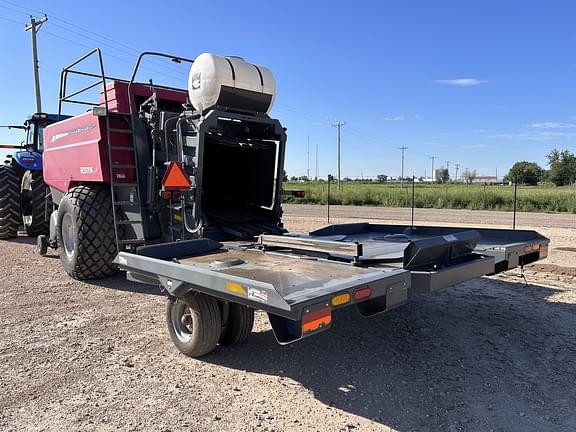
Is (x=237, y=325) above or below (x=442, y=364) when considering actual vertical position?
above

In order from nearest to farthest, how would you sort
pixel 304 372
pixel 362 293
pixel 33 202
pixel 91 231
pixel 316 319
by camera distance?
pixel 316 319, pixel 362 293, pixel 304 372, pixel 91 231, pixel 33 202

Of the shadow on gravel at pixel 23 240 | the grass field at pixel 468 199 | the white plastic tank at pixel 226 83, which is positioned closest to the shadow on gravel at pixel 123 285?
the white plastic tank at pixel 226 83

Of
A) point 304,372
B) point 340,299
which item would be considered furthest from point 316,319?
point 304,372

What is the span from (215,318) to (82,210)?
337 cm

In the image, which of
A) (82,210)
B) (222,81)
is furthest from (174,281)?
(82,210)

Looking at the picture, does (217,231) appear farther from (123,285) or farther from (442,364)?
(442,364)

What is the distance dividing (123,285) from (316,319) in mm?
4536

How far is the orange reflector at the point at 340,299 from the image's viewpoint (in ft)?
9.94

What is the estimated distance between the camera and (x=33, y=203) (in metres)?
10.6

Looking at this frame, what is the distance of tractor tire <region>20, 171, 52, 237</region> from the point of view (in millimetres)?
10438

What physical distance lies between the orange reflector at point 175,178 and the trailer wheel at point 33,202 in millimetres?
6374

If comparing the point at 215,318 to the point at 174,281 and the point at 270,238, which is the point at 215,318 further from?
the point at 270,238

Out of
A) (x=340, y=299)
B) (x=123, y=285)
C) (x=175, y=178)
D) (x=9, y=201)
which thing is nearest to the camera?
(x=340, y=299)

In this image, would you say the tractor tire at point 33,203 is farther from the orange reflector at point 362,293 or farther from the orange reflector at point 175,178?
the orange reflector at point 362,293
